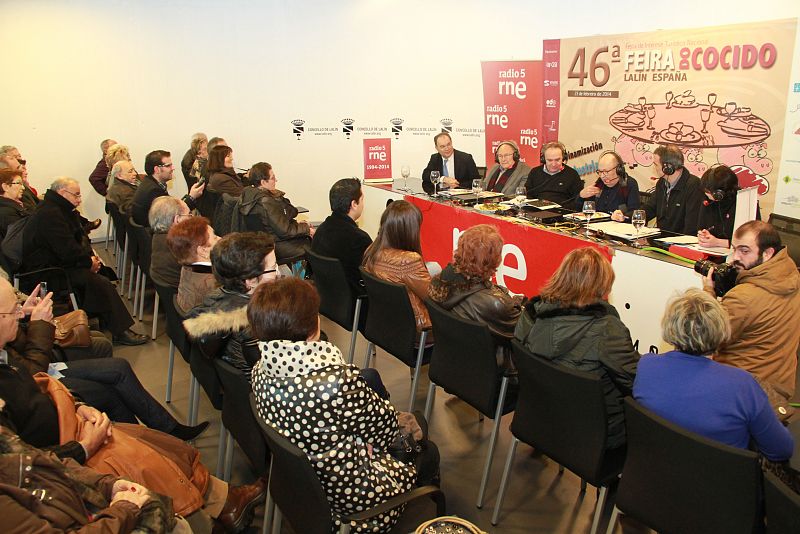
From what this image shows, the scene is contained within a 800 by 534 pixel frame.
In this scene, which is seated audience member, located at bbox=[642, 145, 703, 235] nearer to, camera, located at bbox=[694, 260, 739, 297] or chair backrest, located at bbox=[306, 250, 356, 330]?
camera, located at bbox=[694, 260, 739, 297]

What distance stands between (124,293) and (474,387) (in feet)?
13.7

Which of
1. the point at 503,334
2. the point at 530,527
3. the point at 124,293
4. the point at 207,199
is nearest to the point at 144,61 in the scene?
the point at 207,199

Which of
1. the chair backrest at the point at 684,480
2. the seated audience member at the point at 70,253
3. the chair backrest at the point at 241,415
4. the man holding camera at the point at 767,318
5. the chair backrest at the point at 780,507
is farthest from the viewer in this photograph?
the seated audience member at the point at 70,253

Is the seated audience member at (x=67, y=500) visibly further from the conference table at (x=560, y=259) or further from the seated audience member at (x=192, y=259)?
the conference table at (x=560, y=259)

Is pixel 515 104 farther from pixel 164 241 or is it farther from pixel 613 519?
pixel 613 519

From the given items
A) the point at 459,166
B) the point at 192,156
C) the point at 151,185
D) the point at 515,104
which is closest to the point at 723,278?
the point at 459,166

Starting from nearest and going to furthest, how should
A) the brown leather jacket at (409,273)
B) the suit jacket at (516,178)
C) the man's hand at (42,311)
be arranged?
the man's hand at (42,311) → the brown leather jacket at (409,273) → the suit jacket at (516,178)

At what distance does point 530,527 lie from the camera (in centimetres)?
282

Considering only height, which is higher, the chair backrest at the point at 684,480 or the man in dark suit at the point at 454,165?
the man in dark suit at the point at 454,165

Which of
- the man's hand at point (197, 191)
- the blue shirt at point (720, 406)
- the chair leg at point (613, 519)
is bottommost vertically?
the chair leg at point (613, 519)

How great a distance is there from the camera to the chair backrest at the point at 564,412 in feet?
7.62

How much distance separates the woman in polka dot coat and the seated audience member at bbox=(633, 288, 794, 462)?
903 mm

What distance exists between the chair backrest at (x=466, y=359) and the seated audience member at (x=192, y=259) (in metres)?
1.17

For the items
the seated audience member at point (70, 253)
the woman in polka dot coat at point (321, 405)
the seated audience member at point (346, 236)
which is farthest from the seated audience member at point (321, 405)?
the seated audience member at point (70, 253)
